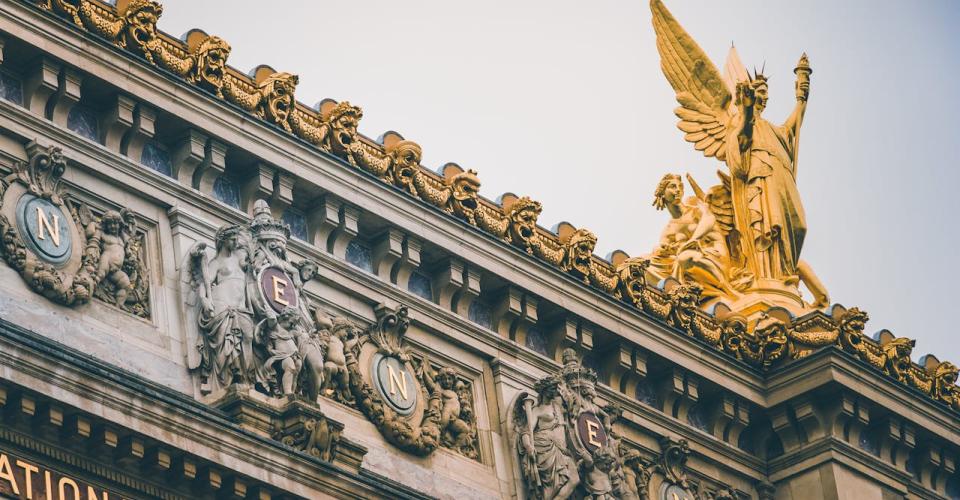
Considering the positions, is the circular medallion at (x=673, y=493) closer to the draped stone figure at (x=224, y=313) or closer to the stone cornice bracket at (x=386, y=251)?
the stone cornice bracket at (x=386, y=251)

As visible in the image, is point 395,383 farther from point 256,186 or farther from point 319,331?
point 256,186

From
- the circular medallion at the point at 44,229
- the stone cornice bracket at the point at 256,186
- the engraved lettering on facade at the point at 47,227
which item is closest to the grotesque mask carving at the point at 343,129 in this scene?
the stone cornice bracket at the point at 256,186

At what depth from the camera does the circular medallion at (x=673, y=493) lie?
38469 millimetres

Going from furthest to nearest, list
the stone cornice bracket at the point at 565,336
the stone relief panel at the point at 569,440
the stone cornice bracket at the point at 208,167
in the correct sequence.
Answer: the stone cornice bracket at the point at 565,336 → the stone relief panel at the point at 569,440 → the stone cornice bracket at the point at 208,167

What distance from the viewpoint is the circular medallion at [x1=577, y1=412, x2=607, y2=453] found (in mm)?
36281

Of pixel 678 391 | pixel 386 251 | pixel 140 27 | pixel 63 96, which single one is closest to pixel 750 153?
pixel 678 391

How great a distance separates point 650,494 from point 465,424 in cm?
374

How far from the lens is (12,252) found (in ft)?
99.9

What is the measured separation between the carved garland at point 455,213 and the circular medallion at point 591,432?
2.25 meters

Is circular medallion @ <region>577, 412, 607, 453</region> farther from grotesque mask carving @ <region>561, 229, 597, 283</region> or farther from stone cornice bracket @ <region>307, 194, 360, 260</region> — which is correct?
stone cornice bracket @ <region>307, 194, 360, 260</region>

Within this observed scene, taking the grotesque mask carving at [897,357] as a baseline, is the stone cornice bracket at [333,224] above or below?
below

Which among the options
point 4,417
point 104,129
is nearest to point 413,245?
point 104,129

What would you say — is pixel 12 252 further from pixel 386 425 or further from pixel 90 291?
pixel 386 425

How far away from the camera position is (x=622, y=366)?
3841 centimetres
